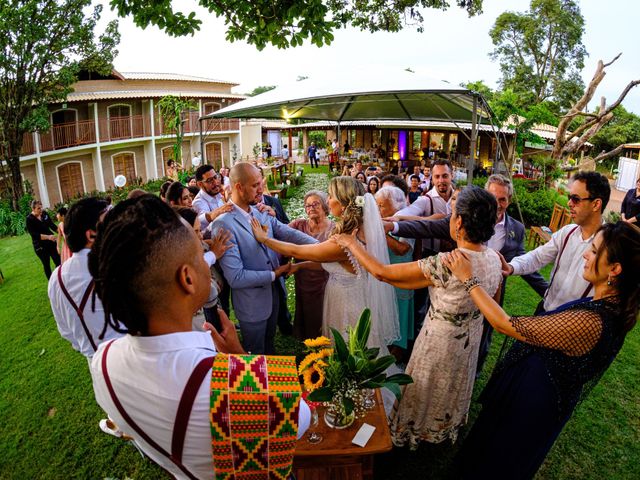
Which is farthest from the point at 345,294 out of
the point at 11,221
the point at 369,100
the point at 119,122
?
the point at 119,122

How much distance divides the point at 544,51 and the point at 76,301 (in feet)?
114

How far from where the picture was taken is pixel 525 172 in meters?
19.2

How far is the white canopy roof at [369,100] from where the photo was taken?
5.12m

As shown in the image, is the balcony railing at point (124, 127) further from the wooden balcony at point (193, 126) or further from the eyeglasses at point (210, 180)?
the eyeglasses at point (210, 180)

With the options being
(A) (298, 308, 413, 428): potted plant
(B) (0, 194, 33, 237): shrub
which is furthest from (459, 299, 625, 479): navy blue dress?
(B) (0, 194, 33, 237): shrub

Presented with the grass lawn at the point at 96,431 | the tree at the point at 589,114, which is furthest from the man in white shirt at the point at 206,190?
the tree at the point at 589,114

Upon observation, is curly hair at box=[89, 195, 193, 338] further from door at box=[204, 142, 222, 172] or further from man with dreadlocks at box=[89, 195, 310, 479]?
door at box=[204, 142, 222, 172]

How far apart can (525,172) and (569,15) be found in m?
15.8

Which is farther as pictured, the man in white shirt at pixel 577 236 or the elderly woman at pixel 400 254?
the elderly woman at pixel 400 254

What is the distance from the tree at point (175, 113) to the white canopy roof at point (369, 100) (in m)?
10.9

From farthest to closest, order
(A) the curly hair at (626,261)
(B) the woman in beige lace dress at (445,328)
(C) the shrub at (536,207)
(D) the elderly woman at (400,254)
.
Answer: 1. (C) the shrub at (536,207)
2. (D) the elderly woman at (400,254)
3. (B) the woman in beige lace dress at (445,328)
4. (A) the curly hair at (626,261)

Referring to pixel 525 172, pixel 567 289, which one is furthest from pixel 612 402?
pixel 525 172

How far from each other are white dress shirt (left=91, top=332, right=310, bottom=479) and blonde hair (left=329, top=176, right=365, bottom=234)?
87.3 inches

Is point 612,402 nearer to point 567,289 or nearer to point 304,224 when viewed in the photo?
point 567,289
